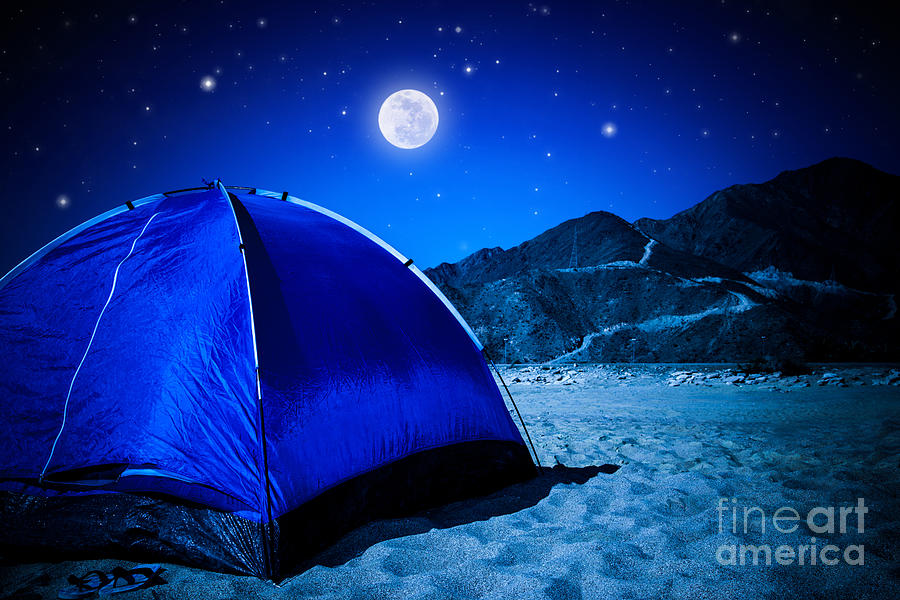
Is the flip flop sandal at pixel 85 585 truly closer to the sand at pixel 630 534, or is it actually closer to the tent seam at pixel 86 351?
the sand at pixel 630 534

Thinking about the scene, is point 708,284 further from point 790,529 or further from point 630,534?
point 630,534

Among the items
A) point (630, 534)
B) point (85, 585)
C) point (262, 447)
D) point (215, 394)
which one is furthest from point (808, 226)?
point (85, 585)

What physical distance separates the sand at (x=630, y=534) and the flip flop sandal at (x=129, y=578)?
0.07 metres

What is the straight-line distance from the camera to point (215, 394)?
272cm

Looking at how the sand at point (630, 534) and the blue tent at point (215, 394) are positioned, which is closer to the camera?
the sand at point (630, 534)

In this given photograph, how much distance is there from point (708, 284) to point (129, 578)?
3567cm

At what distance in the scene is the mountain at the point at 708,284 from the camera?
25453 millimetres

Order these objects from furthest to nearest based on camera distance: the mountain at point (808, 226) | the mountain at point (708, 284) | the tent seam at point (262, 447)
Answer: the mountain at point (808, 226) → the mountain at point (708, 284) → the tent seam at point (262, 447)

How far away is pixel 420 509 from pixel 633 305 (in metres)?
30.1

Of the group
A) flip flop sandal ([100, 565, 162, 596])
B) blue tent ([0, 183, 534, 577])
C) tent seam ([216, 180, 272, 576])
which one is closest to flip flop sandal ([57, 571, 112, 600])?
flip flop sandal ([100, 565, 162, 596])

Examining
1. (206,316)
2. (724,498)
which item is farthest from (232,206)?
(724,498)

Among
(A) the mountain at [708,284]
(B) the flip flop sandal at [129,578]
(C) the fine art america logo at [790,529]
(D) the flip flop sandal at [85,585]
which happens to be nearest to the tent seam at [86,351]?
(D) the flip flop sandal at [85,585]

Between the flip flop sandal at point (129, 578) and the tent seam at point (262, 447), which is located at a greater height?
the tent seam at point (262, 447)

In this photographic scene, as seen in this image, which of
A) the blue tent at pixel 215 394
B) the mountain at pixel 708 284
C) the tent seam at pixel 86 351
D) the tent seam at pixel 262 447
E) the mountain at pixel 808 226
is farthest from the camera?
the mountain at pixel 808 226
